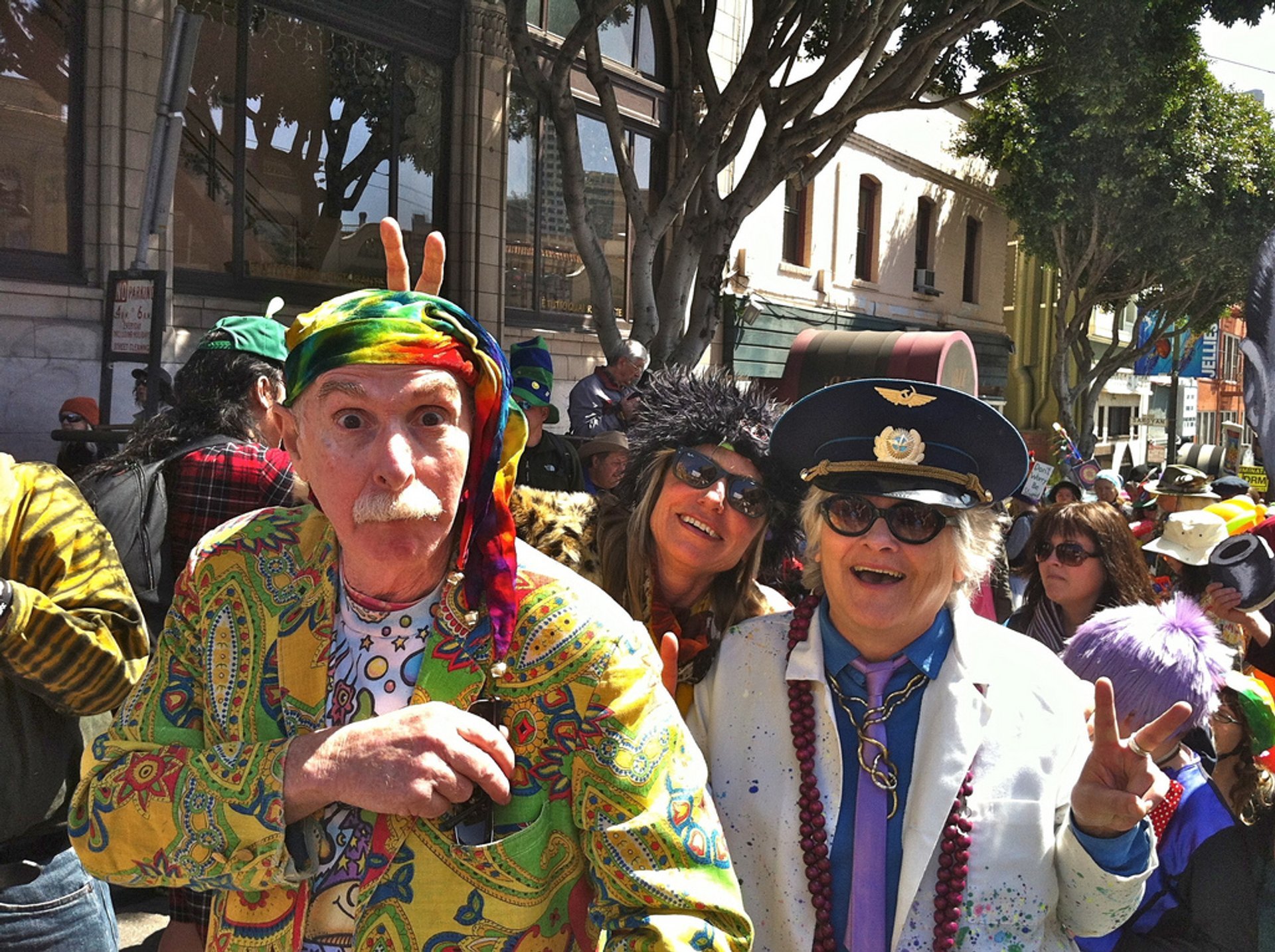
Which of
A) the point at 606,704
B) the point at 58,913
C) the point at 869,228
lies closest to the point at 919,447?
the point at 606,704

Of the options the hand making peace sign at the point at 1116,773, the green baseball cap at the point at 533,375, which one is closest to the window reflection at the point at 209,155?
the green baseball cap at the point at 533,375

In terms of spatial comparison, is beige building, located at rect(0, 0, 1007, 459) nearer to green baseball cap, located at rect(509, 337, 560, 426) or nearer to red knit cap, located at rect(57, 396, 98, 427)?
red knit cap, located at rect(57, 396, 98, 427)

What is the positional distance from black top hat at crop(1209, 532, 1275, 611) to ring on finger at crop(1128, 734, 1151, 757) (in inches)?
107

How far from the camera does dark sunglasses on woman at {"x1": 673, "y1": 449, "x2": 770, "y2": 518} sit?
2.83 meters

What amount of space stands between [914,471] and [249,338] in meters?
2.21

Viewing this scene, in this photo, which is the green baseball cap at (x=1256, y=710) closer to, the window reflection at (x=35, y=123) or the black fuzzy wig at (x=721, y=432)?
the black fuzzy wig at (x=721, y=432)

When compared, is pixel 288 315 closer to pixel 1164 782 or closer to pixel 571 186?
pixel 571 186

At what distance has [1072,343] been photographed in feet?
79.1

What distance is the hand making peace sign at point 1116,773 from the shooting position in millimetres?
1824

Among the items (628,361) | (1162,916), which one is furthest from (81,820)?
(628,361)

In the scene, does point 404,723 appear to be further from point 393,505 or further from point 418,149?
point 418,149

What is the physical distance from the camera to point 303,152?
32.1 feet

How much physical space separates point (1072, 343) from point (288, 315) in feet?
63.5

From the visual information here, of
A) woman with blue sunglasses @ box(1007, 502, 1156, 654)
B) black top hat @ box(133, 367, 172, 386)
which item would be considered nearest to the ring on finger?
woman with blue sunglasses @ box(1007, 502, 1156, 654)
